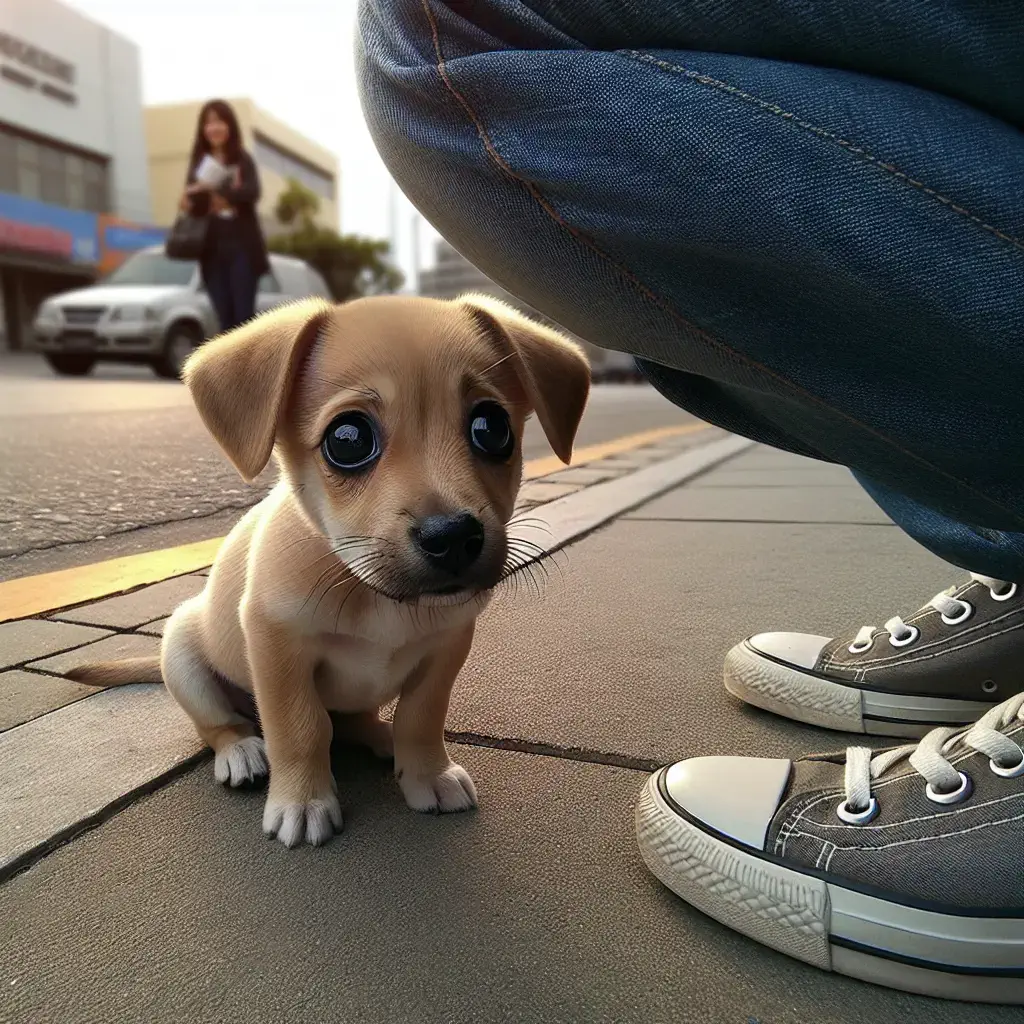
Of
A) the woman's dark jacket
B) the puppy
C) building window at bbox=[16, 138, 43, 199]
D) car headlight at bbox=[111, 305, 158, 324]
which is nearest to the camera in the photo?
the puppy

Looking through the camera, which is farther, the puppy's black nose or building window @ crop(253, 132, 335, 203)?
building window @ crop(253, 132, 335, 203)

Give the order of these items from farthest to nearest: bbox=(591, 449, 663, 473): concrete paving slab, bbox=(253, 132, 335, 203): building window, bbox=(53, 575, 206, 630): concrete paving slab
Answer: bbox=(253, 132, 335, 203): building window → bbox=(591, 449, 663, 473): concrete paving slab → bbox=(53, 575, 206, 630): concrete paving slab

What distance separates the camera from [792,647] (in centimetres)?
202

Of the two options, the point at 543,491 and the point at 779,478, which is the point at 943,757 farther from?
the point at 779,478

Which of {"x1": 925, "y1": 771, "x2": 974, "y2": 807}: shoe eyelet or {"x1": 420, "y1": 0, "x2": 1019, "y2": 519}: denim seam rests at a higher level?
{"x1": 420, "y1": 0, "x2": 1019, "y2": 519}: denim seam

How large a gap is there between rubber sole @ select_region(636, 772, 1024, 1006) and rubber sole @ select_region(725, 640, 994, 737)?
0.65 m

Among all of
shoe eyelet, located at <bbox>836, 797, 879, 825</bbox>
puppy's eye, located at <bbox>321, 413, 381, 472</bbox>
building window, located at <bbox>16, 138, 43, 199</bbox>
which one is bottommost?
shoe eyelet, located at <bbox>836, 797, 879, 825</bbox>

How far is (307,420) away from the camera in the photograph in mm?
1589

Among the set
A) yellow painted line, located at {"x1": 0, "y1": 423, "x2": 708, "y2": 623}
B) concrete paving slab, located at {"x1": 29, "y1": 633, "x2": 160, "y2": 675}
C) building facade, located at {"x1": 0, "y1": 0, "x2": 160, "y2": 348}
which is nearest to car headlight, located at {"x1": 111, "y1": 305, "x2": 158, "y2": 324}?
yellow painted line, located at {"x1": 0, "y1": 423, "x2": 708, "y2": 623}

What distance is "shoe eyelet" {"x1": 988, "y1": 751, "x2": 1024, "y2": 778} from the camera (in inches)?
50.2

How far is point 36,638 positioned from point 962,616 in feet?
7.56

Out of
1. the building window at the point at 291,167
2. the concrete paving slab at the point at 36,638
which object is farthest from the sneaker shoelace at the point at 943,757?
the building window at the point at 291,167

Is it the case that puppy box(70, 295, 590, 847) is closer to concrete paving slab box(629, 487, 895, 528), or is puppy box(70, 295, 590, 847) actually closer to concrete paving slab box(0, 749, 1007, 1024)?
concrete paving slab box(0, 749, 1007, 1024)

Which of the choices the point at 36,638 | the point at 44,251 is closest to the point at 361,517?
the point at 36,638
